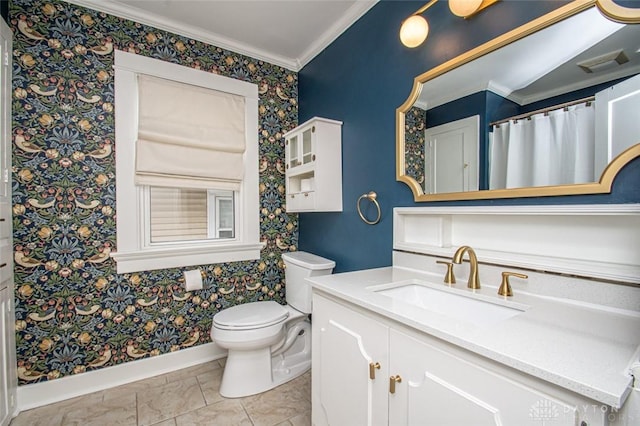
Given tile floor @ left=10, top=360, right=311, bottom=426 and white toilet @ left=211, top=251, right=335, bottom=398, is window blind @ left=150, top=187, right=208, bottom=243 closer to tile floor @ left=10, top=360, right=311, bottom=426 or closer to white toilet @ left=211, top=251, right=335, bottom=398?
white toilet @ left=211, top=251, right=335, bottom=398

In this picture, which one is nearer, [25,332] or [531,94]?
[531,94]

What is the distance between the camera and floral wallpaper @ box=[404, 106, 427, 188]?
4.84 ft

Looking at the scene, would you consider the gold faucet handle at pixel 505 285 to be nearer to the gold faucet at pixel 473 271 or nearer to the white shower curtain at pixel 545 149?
the gold faucet at pixel 473 271

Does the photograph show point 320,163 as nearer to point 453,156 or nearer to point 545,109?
point 453,156

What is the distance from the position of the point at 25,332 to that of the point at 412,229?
2302mm

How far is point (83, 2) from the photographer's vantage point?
1.82 metres

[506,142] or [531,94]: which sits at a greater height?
[531,94]

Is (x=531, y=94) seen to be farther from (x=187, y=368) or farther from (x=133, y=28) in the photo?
(x=187, y=368)

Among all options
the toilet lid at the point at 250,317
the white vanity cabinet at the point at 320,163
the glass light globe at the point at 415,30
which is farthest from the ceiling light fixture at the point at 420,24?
the toilet lid at the point at 250,317

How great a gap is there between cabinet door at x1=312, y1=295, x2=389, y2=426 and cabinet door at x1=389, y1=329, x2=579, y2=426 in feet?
0.18

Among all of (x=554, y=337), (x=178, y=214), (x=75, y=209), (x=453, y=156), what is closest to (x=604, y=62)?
(x=453, y=156)

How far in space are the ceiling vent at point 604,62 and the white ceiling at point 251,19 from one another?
1.27 m

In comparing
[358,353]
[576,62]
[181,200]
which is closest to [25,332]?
[181,200]

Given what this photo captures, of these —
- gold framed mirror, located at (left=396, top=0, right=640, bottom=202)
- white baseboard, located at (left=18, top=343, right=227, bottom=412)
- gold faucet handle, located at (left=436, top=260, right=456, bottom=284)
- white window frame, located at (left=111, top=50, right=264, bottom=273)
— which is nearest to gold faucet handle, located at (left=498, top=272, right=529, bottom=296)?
gold faucet handle, located at (left=436, top=260, right=456, bottom=284)
